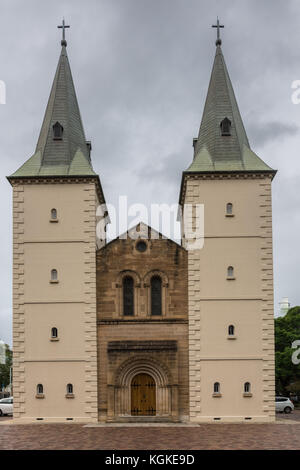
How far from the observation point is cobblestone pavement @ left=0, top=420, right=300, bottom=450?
23.9m

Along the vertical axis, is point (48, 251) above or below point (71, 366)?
above

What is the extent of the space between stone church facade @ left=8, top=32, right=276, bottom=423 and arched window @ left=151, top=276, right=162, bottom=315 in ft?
0.18

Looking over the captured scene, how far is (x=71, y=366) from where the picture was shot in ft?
115

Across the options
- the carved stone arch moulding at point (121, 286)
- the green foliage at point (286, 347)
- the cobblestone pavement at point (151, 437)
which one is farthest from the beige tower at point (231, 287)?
the green foliage at point (286, 347)

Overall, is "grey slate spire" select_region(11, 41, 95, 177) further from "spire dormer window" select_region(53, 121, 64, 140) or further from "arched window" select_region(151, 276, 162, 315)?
"arched window" select_region(151, 276, 162, 315)

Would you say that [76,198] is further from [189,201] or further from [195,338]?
[195,338]

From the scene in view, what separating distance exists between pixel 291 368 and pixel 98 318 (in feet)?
84.9

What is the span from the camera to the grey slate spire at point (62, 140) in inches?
1469

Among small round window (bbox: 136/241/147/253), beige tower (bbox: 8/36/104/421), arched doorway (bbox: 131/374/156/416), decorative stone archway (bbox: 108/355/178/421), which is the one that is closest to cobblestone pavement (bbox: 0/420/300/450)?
beige tower (bbox: 8/36/104/421)

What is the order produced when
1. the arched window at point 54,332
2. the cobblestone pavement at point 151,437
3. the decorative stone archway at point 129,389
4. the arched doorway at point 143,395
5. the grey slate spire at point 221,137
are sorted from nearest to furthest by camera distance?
the cobblestone pavement at point 151,437
the decorative stone archway at point 129,389
the arched doorway at point 143,395
the arched window at point 54,332
the grey slate spire at point 221,137

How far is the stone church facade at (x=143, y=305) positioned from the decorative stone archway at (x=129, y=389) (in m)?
0.05

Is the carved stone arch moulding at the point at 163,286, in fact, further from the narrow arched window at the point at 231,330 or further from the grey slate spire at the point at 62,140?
the grey slate spire at the point at 62,140
